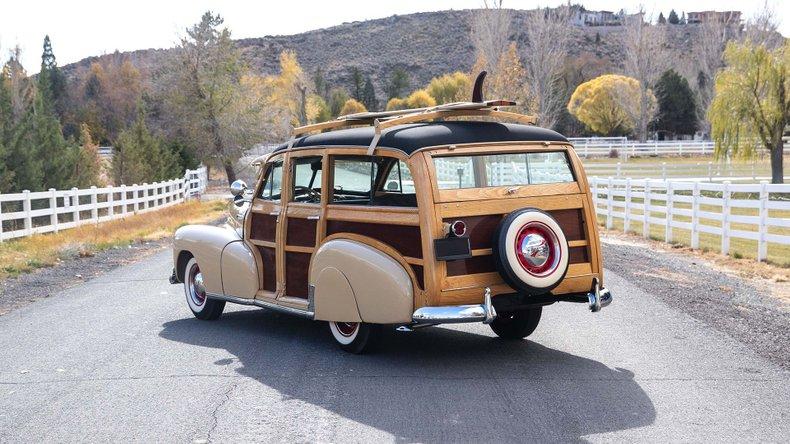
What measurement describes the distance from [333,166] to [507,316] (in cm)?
214

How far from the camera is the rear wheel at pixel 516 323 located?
8.91m

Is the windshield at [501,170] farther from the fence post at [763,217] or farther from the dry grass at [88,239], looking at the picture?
the dry grass at [88,239]

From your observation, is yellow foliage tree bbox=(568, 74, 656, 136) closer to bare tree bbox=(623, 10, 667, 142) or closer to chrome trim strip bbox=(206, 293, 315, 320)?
bare tree bbox=(623, 10, 667, 142)

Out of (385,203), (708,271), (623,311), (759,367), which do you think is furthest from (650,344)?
(708,271)

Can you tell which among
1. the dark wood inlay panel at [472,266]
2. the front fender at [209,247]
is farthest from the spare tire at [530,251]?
the front fender at [209,247]

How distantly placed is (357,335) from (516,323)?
166 centimetres

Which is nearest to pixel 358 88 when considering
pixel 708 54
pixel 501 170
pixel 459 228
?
pixel 708 54

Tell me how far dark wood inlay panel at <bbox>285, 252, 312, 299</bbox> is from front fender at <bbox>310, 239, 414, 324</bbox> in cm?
29

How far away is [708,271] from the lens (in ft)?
52.3

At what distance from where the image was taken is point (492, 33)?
60031mm

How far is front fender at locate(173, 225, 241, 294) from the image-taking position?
982cm

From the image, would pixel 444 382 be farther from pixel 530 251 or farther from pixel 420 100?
pixel 420 100

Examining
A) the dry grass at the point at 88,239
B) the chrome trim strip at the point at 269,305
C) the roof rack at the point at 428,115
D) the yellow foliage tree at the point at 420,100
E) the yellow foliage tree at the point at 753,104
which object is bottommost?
the dry grass at the point at 88,239

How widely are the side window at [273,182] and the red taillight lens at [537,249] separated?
2753 mm
